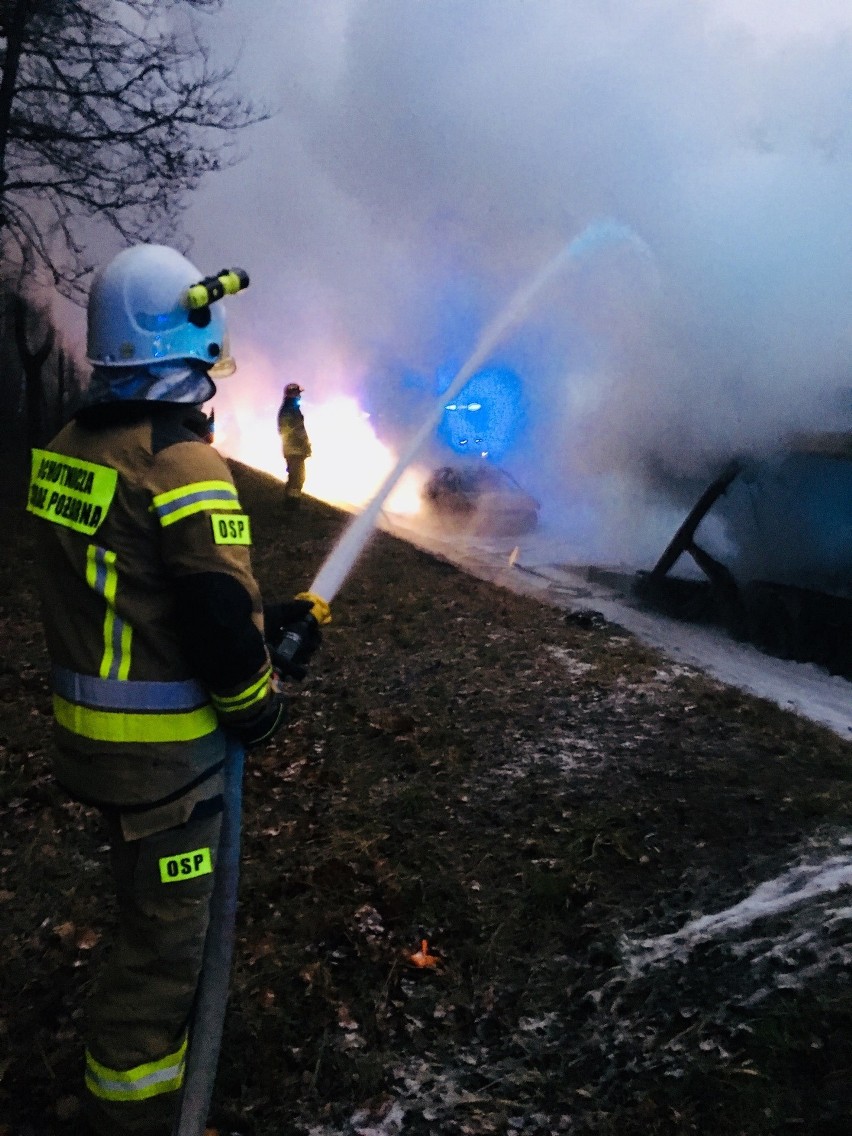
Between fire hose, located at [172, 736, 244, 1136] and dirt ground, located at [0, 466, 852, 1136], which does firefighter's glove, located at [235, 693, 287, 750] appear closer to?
fire hose, located at [172, 736, 244, 1136]

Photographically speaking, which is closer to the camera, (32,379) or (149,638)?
(149,638)

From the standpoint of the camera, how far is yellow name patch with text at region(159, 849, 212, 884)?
2.26 m

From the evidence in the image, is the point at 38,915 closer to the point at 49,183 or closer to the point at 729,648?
the point at 729,648

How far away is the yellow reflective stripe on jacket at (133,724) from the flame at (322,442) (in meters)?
16.8

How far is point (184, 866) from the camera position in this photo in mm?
2291

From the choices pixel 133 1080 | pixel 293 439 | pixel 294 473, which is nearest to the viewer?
pixel 133 1080

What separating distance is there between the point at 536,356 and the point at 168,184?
11596 millimetres

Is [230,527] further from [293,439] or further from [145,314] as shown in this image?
[293,439]

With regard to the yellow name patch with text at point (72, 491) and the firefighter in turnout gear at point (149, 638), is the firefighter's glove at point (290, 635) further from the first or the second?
the yellow name patch with text at point (72, 491)

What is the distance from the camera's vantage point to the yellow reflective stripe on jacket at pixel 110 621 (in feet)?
6.96

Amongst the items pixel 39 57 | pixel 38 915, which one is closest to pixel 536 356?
pixel 39 57

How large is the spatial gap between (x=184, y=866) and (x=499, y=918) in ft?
5.96

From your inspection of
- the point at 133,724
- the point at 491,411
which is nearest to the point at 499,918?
the point at 133,724

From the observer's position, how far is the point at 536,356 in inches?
839
